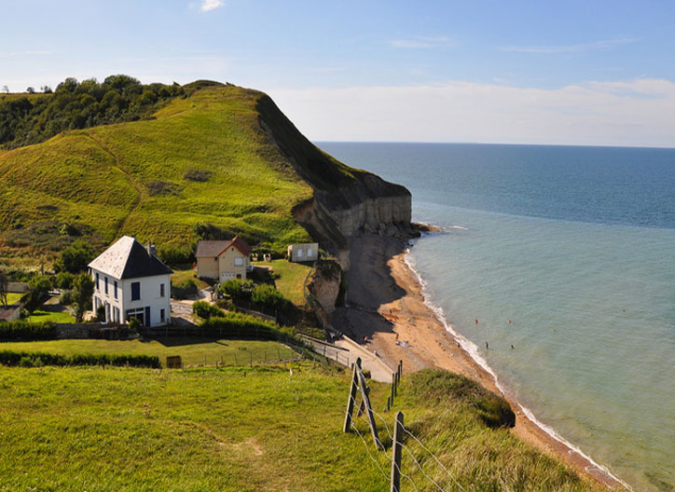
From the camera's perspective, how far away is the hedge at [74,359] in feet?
96.3

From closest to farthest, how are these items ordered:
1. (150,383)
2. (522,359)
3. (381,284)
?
(150,383)
(522,359)
(381,284)

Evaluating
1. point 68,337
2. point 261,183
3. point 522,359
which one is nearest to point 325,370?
point 68,337

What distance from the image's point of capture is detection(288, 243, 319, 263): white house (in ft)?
196

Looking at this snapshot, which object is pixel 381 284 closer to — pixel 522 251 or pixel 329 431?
pixel 522 251

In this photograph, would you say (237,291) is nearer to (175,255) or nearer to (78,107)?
(175,255)

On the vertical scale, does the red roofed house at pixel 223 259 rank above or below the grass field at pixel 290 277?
above

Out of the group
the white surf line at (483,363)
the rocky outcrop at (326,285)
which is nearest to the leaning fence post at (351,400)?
the white surf line at (483,363)

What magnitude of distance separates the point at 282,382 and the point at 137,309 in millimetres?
18512

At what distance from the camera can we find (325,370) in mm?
32000

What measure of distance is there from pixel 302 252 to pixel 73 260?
2424 cm

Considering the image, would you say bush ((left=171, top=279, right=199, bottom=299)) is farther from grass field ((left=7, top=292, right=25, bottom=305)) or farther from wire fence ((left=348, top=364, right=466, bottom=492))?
wire fence ((left=348, top=364, right=466, bottom=492))

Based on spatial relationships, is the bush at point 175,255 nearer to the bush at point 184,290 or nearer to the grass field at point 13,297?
the bush at point 184,290

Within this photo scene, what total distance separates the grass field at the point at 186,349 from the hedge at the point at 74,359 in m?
1.10

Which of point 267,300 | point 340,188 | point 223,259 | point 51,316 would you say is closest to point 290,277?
point 223,259
